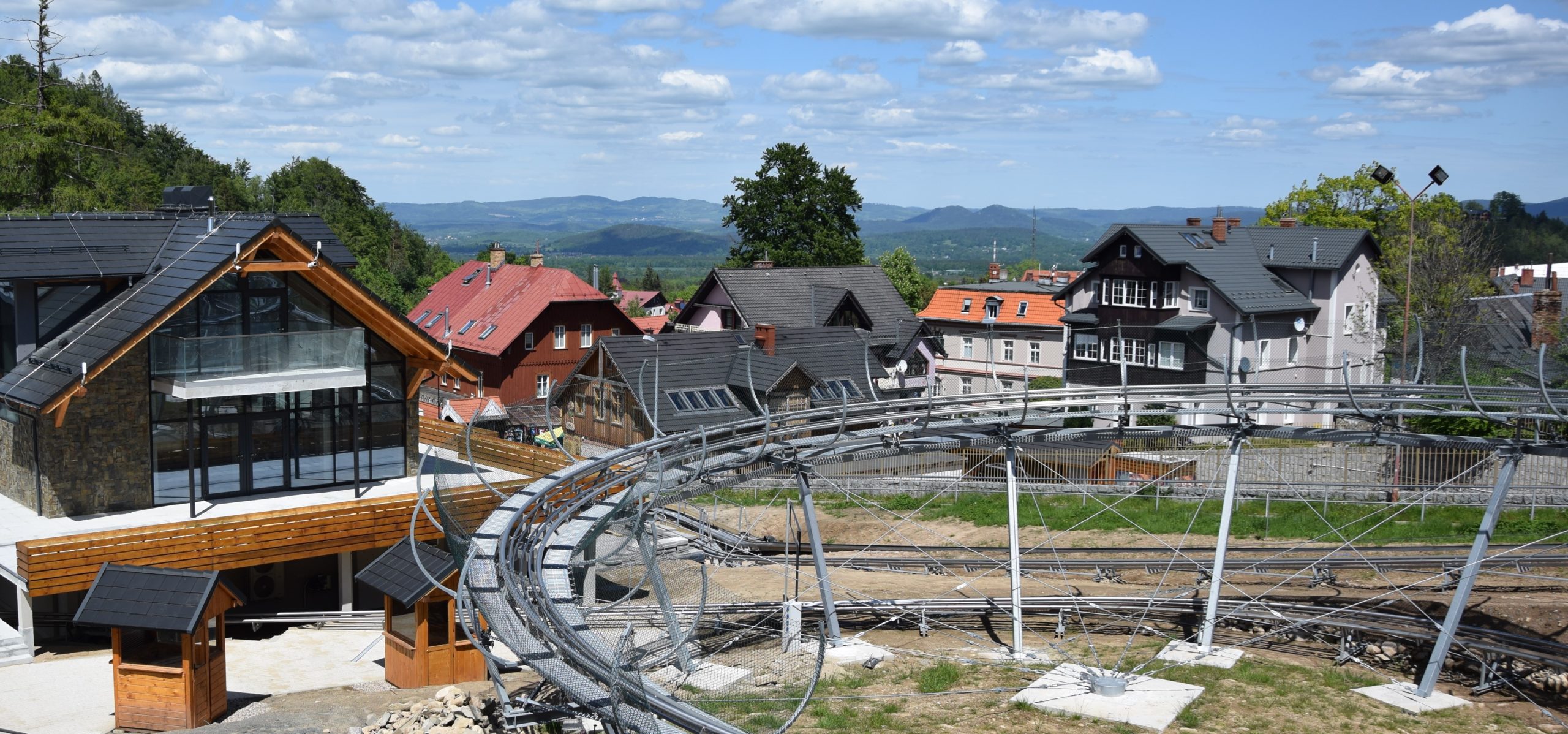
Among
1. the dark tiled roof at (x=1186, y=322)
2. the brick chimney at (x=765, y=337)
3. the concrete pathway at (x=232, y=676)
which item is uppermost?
the dark tiled roof at (x=1186, y=322)

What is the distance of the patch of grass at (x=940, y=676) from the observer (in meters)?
16.1

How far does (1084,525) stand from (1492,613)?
9.97 meters

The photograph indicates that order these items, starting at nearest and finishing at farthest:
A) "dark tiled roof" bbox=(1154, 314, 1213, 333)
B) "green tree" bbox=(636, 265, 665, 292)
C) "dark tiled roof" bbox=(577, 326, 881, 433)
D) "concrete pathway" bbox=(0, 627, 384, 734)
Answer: "concrete pathway" bbox=(0, 627, 384, 734), "dark tiled roof" bbox=(577, 326, 881, 433), "dark tiled roof" bbox=(1154, 314, 1213, 333), "green tree" bbox=(636, 265, 665, 292)

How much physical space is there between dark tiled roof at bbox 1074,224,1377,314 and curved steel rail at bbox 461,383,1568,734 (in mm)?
27863

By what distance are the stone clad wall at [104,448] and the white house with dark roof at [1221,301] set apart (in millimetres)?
32001

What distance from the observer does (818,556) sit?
16.9 metres

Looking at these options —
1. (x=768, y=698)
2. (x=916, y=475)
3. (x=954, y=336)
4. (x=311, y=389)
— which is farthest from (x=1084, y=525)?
(x=954, y=336)

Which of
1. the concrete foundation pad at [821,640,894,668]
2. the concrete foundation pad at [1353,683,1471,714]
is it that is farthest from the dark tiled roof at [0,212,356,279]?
the concrete foundation pad at [1353,683,1471,714]

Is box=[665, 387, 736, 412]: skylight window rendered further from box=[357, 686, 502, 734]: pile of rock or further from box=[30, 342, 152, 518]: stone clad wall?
box=[357, 686, 502, 734]: pile of rock

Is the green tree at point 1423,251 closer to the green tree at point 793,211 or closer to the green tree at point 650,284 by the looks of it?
the green tree at point 793,211

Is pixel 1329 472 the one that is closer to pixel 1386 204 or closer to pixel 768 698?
pixel 768 698

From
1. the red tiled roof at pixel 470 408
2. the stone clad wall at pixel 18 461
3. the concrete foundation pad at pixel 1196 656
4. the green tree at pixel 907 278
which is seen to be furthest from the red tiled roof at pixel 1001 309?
the stone clad wall at pixel 18 461

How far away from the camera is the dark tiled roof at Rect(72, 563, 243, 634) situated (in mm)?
17062

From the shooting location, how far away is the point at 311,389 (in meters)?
24.3
